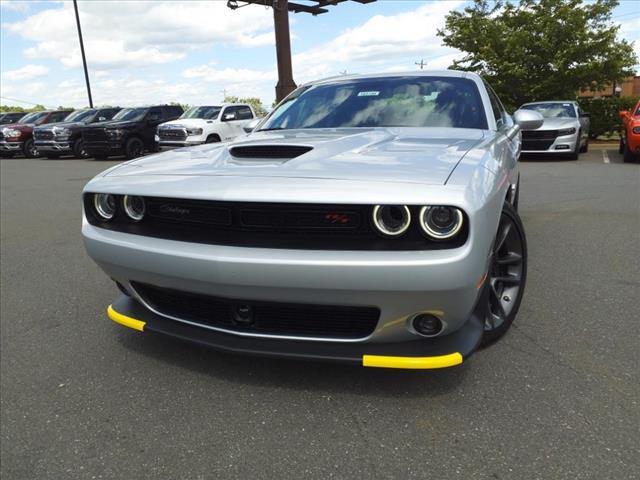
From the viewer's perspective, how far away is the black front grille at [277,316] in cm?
203

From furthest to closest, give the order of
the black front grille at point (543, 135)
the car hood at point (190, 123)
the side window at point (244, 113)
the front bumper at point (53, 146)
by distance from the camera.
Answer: the front bumper at point (53, 146), the side window at point (244, 113), the car hood at point (190, 123), the black front grille at point (543, 135)

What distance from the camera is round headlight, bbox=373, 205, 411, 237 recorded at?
1859 mm

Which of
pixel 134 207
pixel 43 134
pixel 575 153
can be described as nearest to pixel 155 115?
pixel 43 134

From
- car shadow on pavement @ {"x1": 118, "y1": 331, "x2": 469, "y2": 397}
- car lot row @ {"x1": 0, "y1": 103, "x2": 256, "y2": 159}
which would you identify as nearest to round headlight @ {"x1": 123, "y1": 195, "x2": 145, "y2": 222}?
car shadow on pavement @ {"x1": 118, "y1": 331, "x2": 469, "y2": 397}

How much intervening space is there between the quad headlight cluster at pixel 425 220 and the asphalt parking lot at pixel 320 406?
31.8 inches

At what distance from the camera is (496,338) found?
2.57 m

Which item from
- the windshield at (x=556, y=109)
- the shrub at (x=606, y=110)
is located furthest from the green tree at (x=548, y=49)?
the windshield at (x=556, y=109)

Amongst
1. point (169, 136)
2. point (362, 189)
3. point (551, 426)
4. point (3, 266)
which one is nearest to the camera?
point (362, 189)

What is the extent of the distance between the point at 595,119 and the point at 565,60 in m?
2.23

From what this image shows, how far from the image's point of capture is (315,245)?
1927mm

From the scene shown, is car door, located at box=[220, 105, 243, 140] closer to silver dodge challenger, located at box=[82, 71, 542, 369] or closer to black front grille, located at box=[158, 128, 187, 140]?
black front grille, located at box=[158, 128, 187, 140]

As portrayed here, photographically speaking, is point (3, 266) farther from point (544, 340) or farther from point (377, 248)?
point (544, 340)

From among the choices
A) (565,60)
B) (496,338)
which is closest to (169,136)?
(565,60)

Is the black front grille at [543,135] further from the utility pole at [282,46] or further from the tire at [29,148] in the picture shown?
the tire at [29,148]
